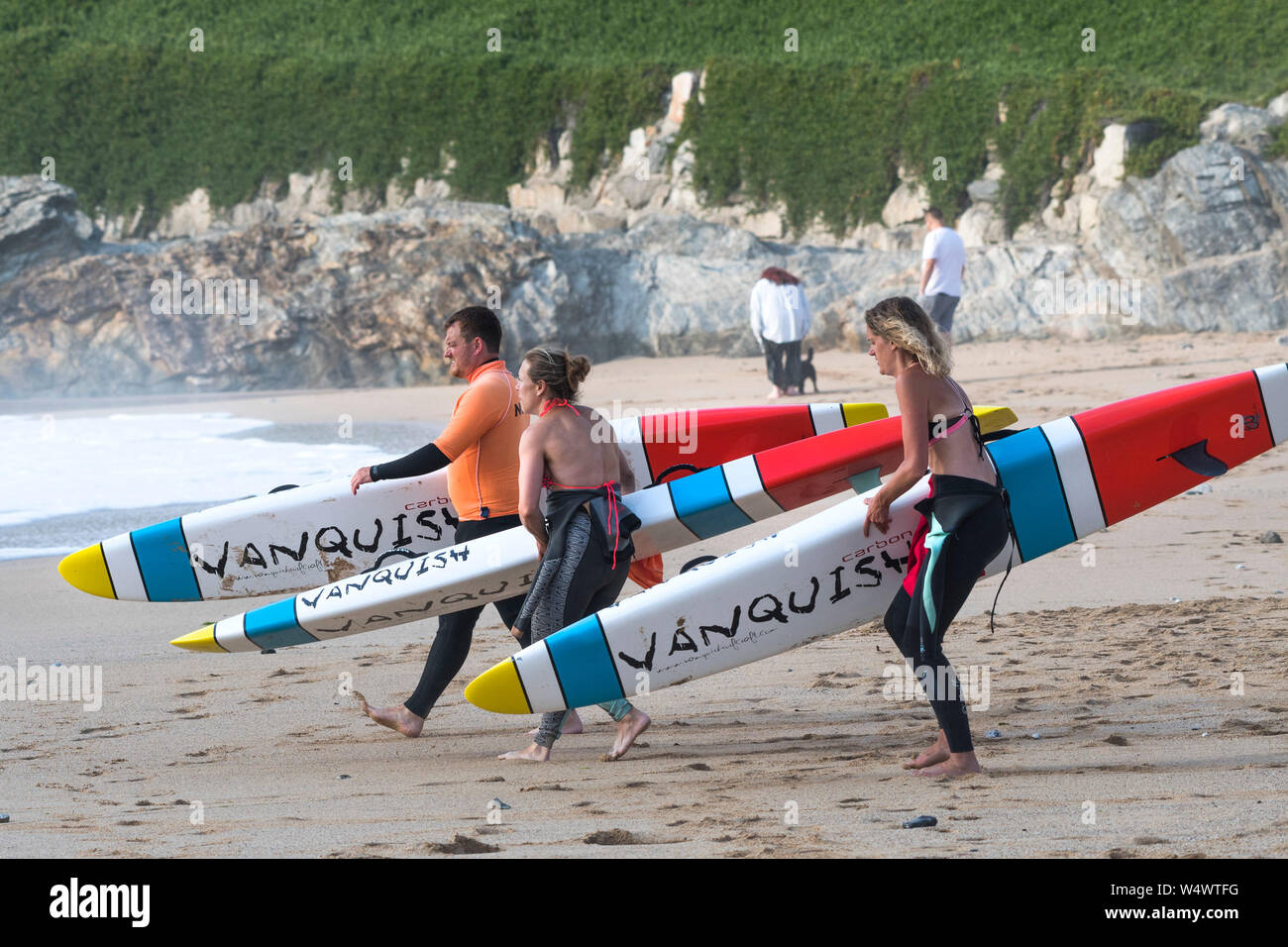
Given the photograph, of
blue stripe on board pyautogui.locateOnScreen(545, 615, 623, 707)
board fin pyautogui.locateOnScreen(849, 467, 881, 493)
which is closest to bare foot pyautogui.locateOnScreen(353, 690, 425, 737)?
blue stripe on board pyautogui.locateOnScreen(545, 615, 623, 707)

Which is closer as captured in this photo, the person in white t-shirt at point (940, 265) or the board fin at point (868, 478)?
the board fin at point (868, 478)

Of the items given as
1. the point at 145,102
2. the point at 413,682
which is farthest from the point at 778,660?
the point at 145,102

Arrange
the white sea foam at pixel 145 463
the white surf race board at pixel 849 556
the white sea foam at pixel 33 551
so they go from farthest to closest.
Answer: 1. the white sea foam at pixel 145 463
2. the white sea foam at pixel 33 551
3. the white surf race board at pixel 849 556

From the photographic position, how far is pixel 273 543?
548 cm

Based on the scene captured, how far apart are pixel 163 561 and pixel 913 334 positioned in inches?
133

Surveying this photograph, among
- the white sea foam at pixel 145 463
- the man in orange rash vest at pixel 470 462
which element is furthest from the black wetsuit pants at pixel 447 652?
the white sea foam at pixel 145 463

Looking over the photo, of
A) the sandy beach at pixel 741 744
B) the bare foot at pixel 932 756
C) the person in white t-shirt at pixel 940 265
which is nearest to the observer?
the sandy beach at pixel 741 744

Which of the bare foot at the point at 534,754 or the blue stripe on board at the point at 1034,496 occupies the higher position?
the blue stripe on board at the point at 1034,496

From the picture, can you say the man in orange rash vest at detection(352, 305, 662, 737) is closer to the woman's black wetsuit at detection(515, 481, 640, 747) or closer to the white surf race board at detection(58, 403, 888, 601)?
the woman's black wetsuit at detection(515, 481, 640, 747)

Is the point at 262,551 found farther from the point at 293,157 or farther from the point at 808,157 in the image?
the point at 293,157

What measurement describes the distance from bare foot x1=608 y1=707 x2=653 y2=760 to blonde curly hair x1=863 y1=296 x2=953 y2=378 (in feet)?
4.57

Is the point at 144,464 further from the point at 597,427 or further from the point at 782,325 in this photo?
the point at 597,427

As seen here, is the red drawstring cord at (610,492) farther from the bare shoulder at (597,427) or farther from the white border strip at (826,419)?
the white border strip at (826,419)

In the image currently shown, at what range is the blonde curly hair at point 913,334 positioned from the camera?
3.51 metres
